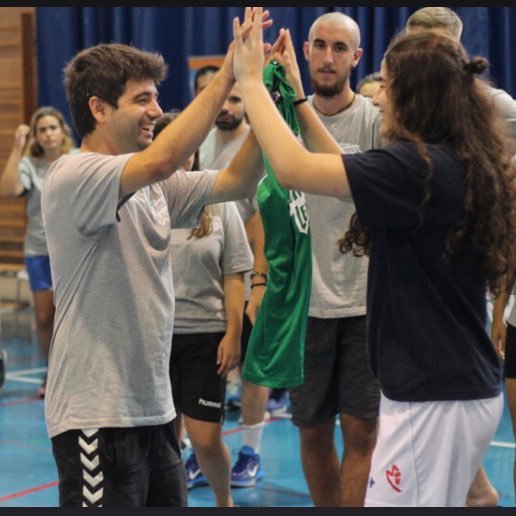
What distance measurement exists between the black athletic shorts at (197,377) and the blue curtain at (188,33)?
13.5 feet

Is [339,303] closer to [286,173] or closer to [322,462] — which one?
[322,462]

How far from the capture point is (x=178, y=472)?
2.70 m

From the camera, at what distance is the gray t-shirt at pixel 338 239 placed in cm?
377

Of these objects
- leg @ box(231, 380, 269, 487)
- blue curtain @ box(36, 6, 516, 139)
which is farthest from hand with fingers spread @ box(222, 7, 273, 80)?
blue curtain @ box(36, 6, 516, 139)

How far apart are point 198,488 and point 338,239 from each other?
1710 millimetres

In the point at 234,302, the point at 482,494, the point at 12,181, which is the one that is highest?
the point at 12,181

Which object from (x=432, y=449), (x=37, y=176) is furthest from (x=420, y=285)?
(x=37, y=176)

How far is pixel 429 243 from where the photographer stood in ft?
7.16

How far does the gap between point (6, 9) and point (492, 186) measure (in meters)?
9.27

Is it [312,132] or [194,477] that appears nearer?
[312,132]

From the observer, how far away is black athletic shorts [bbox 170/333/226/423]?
396cm

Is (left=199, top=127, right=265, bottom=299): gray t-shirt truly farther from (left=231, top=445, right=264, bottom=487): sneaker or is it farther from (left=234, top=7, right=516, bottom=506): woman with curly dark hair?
(left=234, top=7, right=516, bottom=506): woman with curly dark hair

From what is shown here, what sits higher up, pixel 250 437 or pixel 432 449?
pixel 432 449

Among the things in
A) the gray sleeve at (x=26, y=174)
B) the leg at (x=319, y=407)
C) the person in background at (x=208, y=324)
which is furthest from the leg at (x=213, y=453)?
the gray sleeve at (x=26, y=174)
